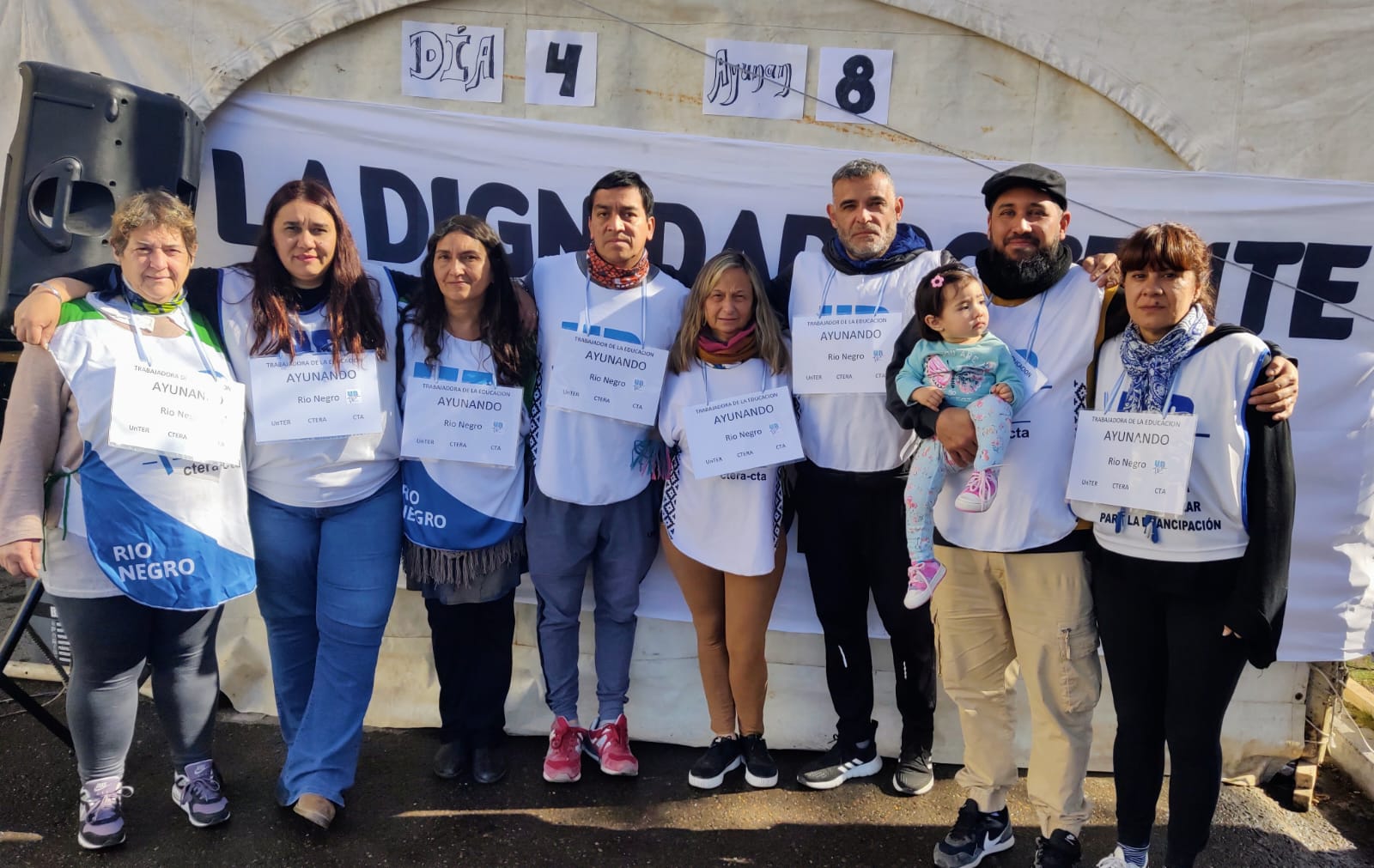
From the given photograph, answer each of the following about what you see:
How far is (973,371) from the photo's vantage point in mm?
2307

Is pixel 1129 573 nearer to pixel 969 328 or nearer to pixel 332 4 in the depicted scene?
pixel 969 328

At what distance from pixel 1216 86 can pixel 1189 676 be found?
1963 mm

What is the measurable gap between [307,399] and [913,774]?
2.30 m

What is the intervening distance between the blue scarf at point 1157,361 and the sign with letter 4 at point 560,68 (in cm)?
202

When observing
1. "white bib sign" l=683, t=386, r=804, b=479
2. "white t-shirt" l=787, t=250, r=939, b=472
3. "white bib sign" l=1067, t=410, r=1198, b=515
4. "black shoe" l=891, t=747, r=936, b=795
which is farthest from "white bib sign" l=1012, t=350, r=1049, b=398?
"black shoe" l=891, t=747, r=936, b=795

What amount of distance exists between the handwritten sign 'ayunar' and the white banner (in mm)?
128

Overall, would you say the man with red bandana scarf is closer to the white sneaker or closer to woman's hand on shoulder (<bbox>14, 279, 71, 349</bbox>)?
woman's hand on shoulder (<bbox>14, 279, 71, 349</bbox>)

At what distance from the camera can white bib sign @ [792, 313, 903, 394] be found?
263 centimetres

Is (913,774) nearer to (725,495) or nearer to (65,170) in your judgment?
(725,495)

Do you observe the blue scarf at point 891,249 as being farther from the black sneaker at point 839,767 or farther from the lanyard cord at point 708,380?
the black sneaker at point 839,767

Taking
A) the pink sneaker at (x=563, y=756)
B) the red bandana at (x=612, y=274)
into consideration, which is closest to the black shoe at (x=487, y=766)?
the pink sneaker at (x=563, y=756)

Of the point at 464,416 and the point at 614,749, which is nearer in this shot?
the point at 464,416

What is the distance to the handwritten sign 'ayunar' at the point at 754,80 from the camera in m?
3.08

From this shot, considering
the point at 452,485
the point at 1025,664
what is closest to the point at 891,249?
the point at 1025,664
